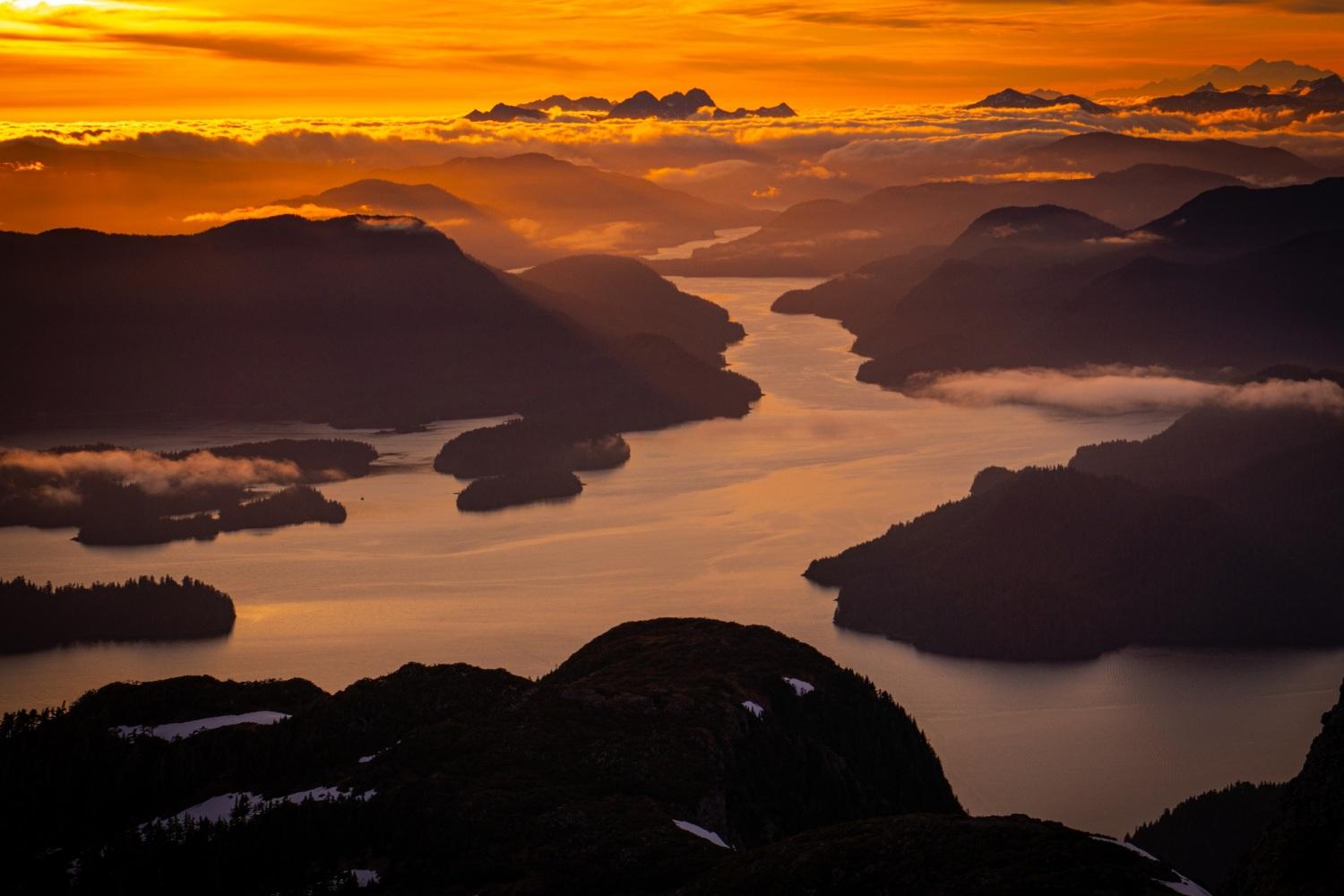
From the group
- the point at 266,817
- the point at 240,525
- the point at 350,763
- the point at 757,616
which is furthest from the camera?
the point at 240,525

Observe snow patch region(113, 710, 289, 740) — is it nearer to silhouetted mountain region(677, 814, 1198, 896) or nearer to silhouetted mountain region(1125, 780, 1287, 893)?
silhouetted mountain region(677, 814, 1198, 896)

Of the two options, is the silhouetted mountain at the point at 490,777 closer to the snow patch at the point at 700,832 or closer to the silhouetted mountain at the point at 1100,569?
the snow patch at the point at 700,832

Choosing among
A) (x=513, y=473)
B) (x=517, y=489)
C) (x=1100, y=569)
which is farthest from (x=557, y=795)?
(x=513, y=473)

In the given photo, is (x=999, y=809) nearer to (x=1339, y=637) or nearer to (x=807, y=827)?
(x=807, y=827)

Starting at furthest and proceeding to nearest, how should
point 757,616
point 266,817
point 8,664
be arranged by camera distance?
point 757,616, point 8,664, point 266,817

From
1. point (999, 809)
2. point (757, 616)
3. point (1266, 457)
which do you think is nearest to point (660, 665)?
point (999, 809)

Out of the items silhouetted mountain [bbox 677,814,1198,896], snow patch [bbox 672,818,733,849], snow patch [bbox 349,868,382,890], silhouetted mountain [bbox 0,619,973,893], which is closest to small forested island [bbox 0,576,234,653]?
silhouetted mountain [bbox 0,619,973,893]

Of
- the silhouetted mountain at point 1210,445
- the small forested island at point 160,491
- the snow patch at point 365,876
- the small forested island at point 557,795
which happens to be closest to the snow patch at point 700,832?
the small forested island at point 557,795
